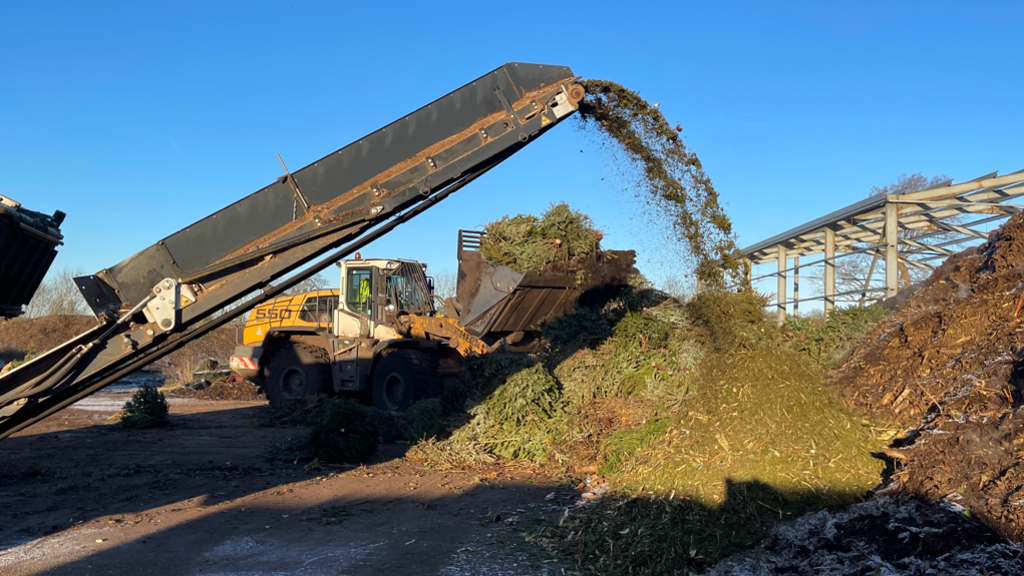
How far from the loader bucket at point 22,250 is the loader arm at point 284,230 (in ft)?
2.12

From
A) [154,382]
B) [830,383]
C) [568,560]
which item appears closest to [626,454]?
[568,560]

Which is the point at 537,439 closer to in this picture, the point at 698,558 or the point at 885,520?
the point at 698,558

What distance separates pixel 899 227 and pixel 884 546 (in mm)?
11309

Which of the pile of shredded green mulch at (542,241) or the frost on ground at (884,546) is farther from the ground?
the pile of shredded green mulch at (542,241)

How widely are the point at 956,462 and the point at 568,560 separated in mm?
2603

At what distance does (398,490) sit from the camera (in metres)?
7.18

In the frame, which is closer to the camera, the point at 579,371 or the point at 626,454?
the point at 626,454

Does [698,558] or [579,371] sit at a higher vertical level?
[579,371]

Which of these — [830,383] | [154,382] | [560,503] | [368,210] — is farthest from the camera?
[154,382]

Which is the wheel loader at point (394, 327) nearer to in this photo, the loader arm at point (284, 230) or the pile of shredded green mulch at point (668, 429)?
the pile of shredded green mulch at point (668, 429)

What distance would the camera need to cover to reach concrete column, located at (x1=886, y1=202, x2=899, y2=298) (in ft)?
39.7

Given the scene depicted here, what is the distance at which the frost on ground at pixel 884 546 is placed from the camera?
368 cm

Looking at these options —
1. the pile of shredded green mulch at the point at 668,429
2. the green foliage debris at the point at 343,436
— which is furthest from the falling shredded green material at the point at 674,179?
the green foliage debris at the point at 343,436

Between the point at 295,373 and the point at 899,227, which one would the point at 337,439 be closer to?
the point at 295,373
